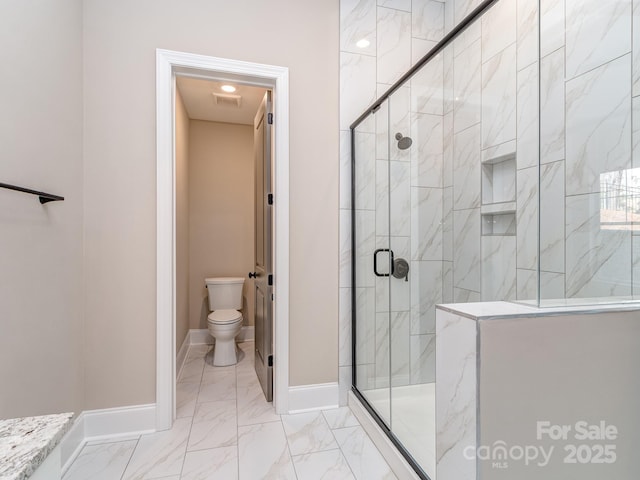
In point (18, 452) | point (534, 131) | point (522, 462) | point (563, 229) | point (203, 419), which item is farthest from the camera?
point (203, 419)

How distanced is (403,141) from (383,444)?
5.66 feet

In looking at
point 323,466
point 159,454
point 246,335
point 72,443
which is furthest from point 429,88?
point 246,335

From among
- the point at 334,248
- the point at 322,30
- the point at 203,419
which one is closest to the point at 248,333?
the point at 203,419

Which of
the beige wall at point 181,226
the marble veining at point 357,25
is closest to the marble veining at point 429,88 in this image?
the marble veining at point 357,25

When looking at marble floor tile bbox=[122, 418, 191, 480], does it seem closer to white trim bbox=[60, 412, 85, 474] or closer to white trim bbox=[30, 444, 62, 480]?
white trim bbox=[60, 412, 85, 474]

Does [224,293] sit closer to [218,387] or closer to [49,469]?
[218,387]

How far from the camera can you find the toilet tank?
11.5 feet

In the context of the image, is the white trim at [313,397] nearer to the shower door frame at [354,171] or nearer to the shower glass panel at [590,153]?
the shower door frame at [354,171]

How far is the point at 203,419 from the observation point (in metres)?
2.10

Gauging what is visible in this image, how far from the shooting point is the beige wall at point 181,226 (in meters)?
2.91

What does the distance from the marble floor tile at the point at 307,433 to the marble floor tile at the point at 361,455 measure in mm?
71

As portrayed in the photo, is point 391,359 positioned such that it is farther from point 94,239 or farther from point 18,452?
point 94,239

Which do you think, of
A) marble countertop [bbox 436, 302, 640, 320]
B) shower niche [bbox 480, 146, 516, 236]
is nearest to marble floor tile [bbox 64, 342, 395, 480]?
marble countertop [bbox 436, 302, 640, 320]

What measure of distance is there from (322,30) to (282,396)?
2.54 meters
